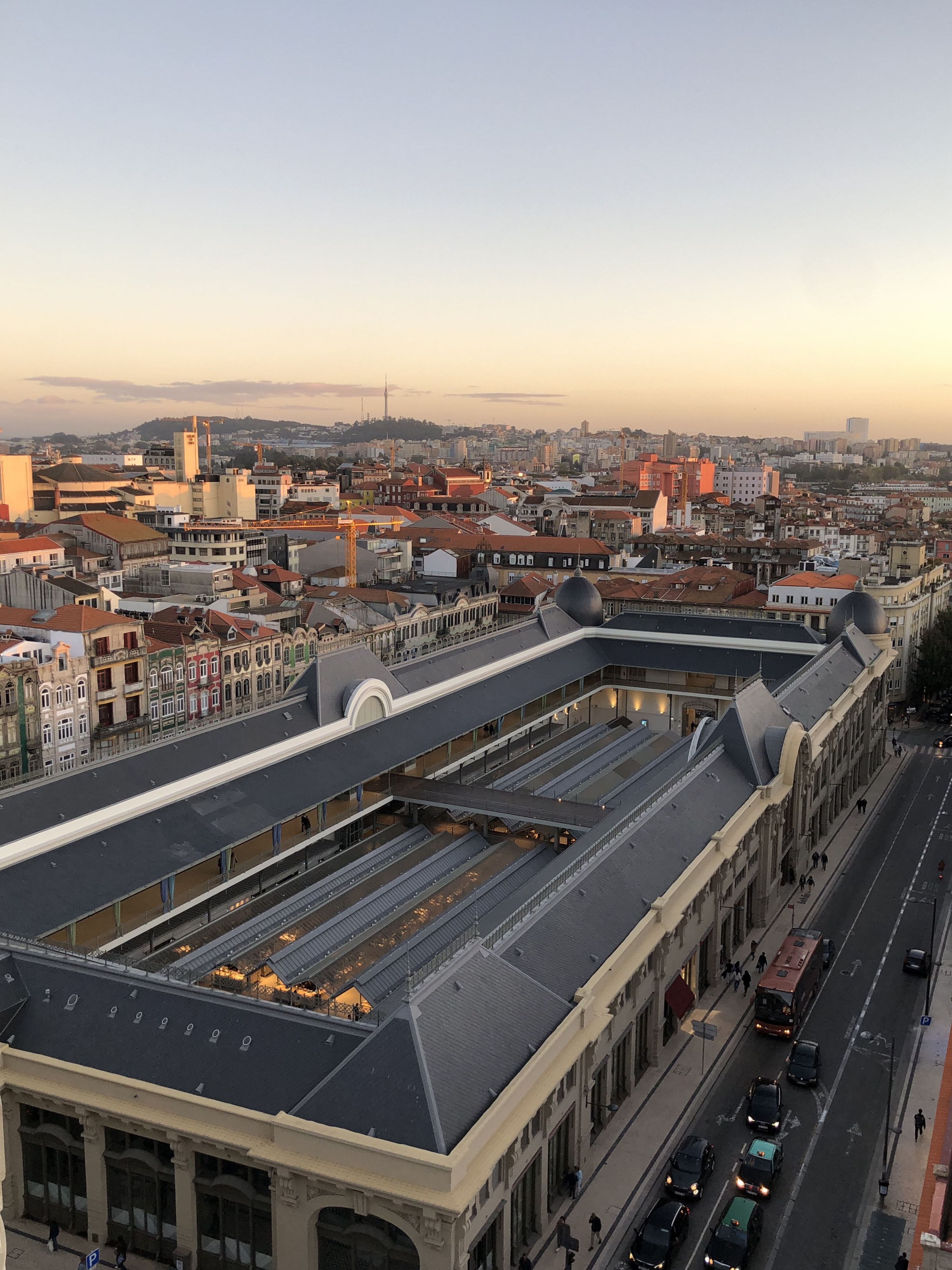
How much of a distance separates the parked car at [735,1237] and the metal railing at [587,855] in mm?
9431

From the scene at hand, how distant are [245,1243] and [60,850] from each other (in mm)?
16214

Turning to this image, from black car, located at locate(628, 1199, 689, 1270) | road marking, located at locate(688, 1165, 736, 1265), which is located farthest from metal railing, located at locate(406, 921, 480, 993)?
road marking, located at locate(688, 1165, 736, 1265)

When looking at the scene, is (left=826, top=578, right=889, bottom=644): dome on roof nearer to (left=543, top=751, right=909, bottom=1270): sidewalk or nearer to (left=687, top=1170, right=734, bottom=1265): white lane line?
(left=543, top=751, right=909, bottom=1270): sidewalk

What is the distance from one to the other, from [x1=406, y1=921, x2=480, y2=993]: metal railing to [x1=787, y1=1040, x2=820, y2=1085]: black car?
497 inches

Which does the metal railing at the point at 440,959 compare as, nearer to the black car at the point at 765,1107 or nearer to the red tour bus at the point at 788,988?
the black car at the point at 765,1107

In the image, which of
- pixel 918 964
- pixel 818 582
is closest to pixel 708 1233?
pixel 918 964

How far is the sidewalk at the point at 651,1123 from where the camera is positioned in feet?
98.0

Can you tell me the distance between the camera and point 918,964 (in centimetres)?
4556

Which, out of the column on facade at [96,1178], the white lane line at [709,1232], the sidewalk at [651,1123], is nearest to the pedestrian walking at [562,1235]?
the sidewalk at [651,1123]

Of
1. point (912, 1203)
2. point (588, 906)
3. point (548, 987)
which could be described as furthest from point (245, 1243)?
point (912, 1203)

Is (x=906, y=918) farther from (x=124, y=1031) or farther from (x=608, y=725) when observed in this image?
(x=124, y=1031)

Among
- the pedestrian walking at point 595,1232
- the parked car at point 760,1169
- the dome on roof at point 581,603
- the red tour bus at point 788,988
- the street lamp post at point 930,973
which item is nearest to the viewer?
the pedestrian walking at point 595,1232

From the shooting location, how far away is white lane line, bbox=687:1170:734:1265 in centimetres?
2947

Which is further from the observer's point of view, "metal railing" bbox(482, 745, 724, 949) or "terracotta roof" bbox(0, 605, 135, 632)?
"terracotta roof" bbox(0, 605, 135, 632)
